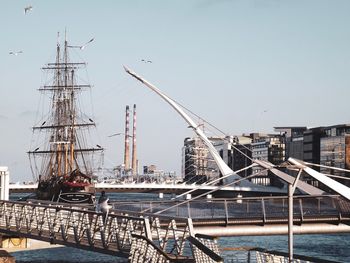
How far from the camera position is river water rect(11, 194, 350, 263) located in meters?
44.4

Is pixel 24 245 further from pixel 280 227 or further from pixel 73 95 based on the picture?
pixel 73 95

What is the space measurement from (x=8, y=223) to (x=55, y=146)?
3890 inches

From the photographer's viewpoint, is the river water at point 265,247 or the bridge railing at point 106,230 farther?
the river water at point 265,247

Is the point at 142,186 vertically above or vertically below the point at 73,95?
below

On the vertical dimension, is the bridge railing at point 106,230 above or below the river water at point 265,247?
above

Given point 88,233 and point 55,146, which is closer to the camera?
point 88,233

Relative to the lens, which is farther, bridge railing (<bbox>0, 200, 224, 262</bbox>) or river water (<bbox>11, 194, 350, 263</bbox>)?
river water (<bbox>11, 194, 350, 263</bbox>)

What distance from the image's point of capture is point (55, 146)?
132750 millimetres

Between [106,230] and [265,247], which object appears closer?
[106,230]

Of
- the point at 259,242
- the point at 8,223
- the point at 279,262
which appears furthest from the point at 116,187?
the point at 279,262

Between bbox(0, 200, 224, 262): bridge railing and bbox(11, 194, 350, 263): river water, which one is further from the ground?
bbox(0, 200, 224, 262): bridge railing

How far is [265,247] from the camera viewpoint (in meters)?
57.1

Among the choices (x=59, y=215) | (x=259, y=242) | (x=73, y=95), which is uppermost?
(x=73, y=95)

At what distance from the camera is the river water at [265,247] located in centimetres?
4444
